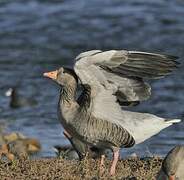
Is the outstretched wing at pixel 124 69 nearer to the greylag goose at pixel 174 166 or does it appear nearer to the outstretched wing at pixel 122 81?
the outstretched wing at pixel 122 81

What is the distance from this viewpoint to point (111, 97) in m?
9.69

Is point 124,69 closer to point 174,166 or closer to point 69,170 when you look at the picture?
point 69,170

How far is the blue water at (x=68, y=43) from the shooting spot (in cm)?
1490

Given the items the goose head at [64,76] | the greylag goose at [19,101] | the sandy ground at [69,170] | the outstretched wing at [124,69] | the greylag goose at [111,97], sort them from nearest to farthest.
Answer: the sandy ground at [69,170], the outstretched wing at [124,69], the greylag goose at [111,97], the goose head at [64,76], the greylag goose at [19,101]

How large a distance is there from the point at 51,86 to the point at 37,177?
28.5 feet

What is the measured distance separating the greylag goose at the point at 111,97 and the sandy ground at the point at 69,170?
24 cm

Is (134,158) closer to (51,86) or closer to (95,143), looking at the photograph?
(95,143)

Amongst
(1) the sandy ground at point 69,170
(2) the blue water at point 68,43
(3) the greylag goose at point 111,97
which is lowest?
(2) the blue water at point 68,43

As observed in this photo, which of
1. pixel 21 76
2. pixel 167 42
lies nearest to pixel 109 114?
pixel 21 76

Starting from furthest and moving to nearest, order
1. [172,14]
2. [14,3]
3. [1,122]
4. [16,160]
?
[14,3] < [172,14] < [1,122] < [16,160]

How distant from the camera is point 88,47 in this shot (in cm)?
2041

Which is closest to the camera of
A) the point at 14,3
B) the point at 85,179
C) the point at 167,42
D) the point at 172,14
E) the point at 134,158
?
the point at 85,179

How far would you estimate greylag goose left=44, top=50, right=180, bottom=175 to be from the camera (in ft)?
30.7

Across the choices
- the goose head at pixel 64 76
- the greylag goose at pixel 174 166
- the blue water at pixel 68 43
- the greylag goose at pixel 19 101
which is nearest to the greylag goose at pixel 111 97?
the goose head at pixel 64 76
